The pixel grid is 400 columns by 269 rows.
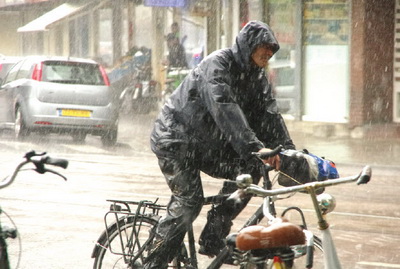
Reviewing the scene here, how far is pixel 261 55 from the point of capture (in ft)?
17.9

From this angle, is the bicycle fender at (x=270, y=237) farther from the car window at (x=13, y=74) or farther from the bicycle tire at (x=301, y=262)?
the car window at (x=13, y=74)

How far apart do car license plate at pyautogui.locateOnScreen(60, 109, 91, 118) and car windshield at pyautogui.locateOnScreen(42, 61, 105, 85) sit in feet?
1.72

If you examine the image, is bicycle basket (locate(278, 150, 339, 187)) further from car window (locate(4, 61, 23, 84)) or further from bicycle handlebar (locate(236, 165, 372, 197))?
car window (locate(4, 61, 23, 84))

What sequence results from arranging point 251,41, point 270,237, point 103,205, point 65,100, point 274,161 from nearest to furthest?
point 270,237
point 274,161
point 251,41
point 103,205
point 65,100

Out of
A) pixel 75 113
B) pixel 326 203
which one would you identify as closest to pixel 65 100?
pixel 75 113

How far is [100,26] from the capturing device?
127 ft

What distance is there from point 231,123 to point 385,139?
13014 mm

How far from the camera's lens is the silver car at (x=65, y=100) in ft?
56.4

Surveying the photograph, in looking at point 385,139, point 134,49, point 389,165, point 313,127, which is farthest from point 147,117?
point 389,165

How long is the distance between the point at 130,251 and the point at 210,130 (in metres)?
0.87

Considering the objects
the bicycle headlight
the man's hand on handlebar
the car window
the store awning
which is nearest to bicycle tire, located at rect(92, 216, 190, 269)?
the man's hand on handlebar

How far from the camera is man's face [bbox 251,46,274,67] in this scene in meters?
5.44

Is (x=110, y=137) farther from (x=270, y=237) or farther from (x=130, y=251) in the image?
(x=270, y=237)

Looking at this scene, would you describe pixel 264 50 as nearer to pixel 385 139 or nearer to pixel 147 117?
pixel 385 139
